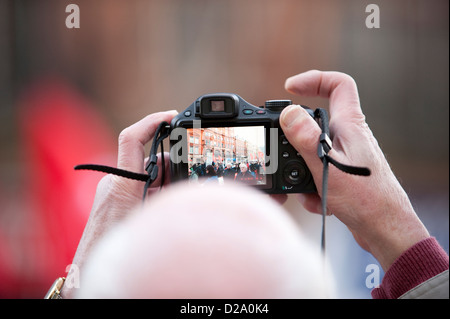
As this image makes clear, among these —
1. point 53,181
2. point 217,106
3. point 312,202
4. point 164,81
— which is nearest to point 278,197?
point 312,202

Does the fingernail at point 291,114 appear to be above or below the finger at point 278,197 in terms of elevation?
above

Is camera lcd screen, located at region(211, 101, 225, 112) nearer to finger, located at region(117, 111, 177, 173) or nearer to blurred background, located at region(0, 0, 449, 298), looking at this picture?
finger, located at region(117, 111, 177, 173)

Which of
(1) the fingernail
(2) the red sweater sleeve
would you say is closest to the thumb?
(1) the fingernail

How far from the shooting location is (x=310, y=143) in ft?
1.41

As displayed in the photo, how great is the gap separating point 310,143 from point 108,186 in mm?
333

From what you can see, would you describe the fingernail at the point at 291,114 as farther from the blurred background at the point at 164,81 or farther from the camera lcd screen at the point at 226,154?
the blurred background at the point at 164,81

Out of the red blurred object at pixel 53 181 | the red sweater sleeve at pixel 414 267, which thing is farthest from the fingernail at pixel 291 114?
the red blurred object at pixel 53 181

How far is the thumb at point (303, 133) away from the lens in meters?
0.43

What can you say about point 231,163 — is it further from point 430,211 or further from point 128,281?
point 430,211

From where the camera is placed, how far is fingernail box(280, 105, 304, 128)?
1.44 feet

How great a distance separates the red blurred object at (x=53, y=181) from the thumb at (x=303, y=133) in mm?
761

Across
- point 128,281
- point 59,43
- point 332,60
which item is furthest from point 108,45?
point 128,281

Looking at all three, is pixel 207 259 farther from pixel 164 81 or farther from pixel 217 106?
pixel 164 81
